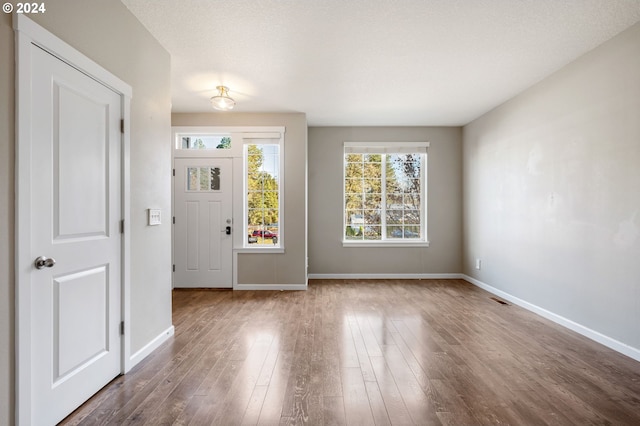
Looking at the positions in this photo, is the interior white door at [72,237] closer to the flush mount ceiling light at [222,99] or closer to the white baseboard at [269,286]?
the flush mount ceiling light at [222,99]

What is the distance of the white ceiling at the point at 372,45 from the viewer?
2.41m

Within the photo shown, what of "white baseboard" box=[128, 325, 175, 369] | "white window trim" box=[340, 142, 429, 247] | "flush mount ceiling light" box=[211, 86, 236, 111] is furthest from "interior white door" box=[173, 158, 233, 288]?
"white window trim" box=[340, 142, 429, 247]

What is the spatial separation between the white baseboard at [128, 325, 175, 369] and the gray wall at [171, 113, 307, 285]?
6.24 ft

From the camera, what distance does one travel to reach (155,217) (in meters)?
2.70

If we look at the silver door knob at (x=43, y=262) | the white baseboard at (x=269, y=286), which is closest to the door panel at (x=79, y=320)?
the silver door knob at (x=43, y=262)

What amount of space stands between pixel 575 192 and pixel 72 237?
4384 mm

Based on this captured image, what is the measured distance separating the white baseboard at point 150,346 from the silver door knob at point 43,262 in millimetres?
1097

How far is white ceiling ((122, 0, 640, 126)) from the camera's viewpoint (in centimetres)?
241

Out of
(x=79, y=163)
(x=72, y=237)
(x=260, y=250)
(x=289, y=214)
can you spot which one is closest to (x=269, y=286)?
(x=260, y=250)

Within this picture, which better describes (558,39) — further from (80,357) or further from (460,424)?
(80,357)

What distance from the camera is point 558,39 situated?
9.21 ft

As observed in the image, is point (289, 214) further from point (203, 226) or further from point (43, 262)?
point (43, 262)

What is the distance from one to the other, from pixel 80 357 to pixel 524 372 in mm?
3077

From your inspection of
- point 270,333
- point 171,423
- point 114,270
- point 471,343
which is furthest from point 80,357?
point 471,343
